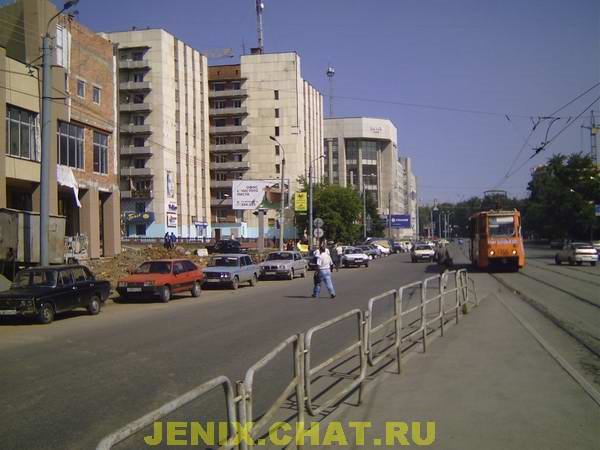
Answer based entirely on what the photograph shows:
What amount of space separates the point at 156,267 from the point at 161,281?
139 centimetres

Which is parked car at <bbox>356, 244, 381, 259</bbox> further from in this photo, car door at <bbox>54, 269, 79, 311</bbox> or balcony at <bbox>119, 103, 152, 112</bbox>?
car door at <bbox>54, 269, 79, 311</bbox>

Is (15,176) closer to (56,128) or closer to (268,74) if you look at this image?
(56,128)

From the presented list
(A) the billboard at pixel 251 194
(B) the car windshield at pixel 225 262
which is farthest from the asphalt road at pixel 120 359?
(A) the billboard at pixel 251 194

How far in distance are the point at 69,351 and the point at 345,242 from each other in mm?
55991

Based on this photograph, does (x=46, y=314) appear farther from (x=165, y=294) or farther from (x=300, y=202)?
(x=300, y=202)

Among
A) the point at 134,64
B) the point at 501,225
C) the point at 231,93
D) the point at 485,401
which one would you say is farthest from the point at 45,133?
the point at 231,93

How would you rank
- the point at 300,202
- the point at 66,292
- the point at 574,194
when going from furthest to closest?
the point at 574,194, the point at 300,202, the point at 66,292

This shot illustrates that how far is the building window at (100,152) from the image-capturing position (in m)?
37.8

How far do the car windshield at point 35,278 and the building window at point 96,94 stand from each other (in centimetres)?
2344

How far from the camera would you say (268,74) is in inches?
3406

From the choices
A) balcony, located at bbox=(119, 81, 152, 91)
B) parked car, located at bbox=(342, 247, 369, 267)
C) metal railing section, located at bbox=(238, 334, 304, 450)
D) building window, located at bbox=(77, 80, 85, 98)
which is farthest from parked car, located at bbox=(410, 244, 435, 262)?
metal railing section, located at bbox=(238, 334, 304, 450)

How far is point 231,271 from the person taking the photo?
2630 cm

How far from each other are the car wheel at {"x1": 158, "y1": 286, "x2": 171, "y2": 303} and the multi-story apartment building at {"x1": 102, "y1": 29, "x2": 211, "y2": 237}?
50.4m

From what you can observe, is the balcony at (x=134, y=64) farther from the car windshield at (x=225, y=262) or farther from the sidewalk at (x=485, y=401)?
the sidewalk at (x=485, y=401)
